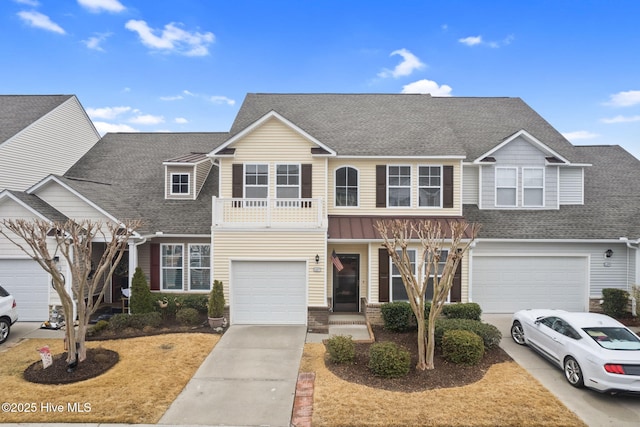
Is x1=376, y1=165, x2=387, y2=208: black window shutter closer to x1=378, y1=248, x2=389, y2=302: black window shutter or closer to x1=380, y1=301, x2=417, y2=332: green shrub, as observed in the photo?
x1=378, y1=248, x2=389, y2=302: black window shutter

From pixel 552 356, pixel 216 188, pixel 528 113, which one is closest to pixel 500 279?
pixel 552 356

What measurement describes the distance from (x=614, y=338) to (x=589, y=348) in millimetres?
852

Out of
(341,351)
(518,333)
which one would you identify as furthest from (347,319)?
(518,333)

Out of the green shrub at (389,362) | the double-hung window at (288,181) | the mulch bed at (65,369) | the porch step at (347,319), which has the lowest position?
the porch step at (347,319)

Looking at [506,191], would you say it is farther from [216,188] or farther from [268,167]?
[216,188]

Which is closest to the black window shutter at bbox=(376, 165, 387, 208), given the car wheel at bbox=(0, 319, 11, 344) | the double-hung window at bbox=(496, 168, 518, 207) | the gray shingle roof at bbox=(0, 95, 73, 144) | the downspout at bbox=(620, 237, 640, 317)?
the double-hung window at bbox=(496, 168, 518, 207)

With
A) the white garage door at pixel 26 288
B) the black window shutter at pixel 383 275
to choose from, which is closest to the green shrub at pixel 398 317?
the black window shutter at pixel 383 275

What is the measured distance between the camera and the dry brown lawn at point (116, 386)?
685 centimetres

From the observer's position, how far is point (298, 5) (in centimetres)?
1905

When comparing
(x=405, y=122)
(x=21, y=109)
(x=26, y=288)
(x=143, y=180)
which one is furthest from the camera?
(x=21, y=109)

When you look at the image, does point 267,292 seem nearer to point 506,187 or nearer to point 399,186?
point 399,186

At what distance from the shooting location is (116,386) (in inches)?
314

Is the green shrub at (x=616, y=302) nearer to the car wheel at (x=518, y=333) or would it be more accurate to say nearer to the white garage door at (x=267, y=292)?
the car wheel at (x=518, y=333)

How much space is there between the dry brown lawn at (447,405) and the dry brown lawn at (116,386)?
11.4 feet
